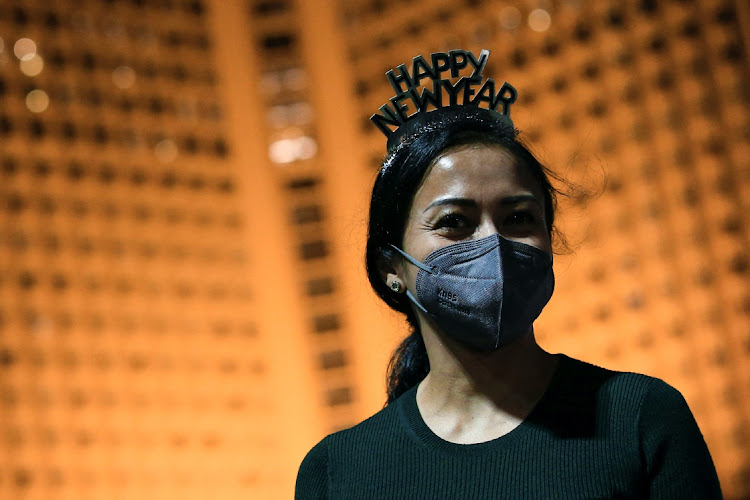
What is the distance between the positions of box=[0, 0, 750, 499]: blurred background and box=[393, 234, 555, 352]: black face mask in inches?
90.4

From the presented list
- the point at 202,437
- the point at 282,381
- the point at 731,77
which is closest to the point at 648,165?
the point at 731,77

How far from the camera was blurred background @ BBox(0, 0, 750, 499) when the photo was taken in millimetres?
3875

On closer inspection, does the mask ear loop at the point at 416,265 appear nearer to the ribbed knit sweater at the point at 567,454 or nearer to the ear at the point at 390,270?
the ear at the point at 390,270

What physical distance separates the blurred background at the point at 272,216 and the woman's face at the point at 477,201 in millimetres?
2224

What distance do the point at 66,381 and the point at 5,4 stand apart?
73.7 inches

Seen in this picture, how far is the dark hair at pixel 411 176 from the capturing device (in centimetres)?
168

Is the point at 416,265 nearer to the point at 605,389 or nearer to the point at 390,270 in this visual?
the point at 390,270

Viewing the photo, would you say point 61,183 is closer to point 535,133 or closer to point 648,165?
point 535,133

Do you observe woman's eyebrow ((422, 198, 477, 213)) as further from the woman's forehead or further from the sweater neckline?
the sweater neckline

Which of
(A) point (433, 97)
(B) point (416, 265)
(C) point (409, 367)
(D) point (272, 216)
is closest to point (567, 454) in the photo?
(B) point (416, 265)

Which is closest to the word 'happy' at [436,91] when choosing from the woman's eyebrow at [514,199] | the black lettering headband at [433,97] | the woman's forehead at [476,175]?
the black lettering headband at [433,97]

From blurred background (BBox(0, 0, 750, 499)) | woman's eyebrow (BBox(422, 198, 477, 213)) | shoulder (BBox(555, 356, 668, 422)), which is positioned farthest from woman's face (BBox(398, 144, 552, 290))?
blurred background (BBox(0, 0, 750, 499))

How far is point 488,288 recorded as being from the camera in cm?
155

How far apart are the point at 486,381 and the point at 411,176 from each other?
44 cm
